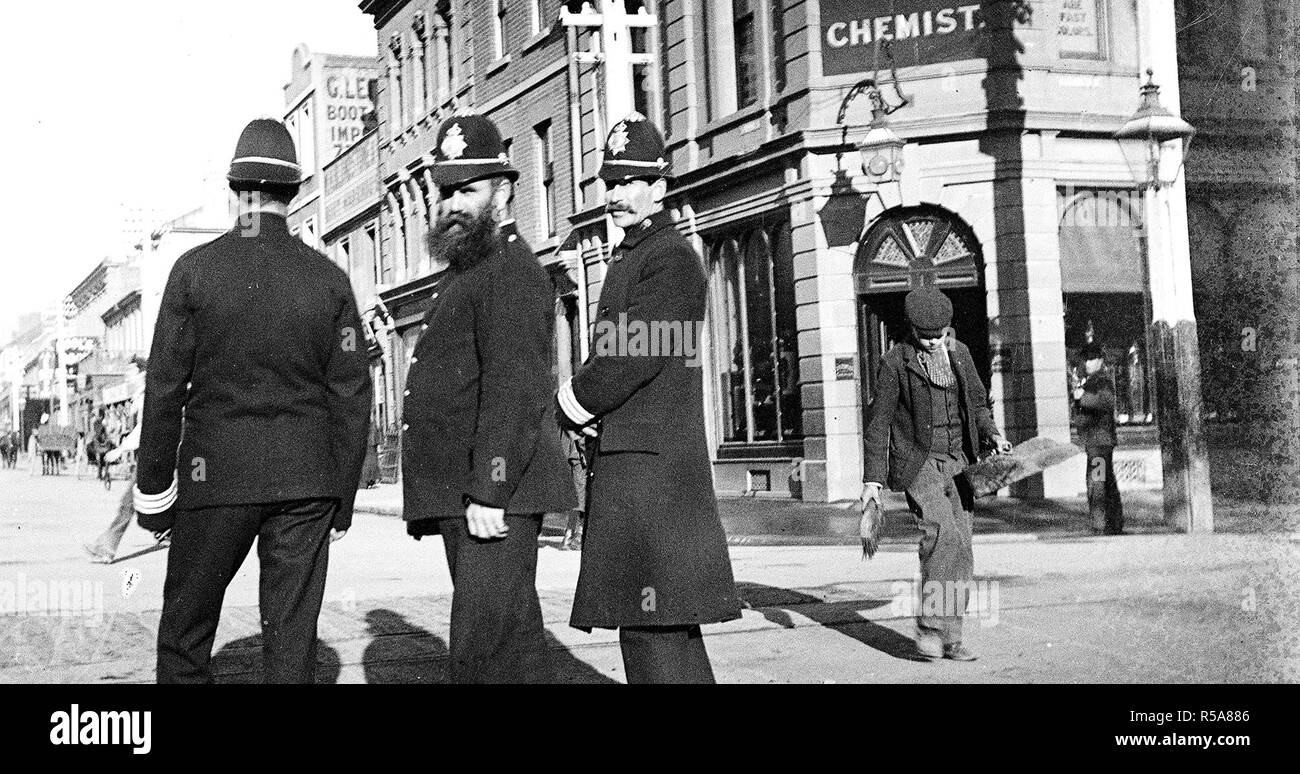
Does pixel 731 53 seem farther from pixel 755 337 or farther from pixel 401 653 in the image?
pixel 401 653

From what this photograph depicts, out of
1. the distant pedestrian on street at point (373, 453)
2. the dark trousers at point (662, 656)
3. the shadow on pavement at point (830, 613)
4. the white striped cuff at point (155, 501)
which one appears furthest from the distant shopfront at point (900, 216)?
the white striped cuff at point (155, 501)

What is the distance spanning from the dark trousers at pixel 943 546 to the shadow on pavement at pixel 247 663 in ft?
8.16

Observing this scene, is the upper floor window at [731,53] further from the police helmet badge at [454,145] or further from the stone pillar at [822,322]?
the police helmet badge at [454,145]

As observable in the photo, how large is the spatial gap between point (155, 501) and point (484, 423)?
99 cm

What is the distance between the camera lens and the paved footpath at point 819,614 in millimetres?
4984

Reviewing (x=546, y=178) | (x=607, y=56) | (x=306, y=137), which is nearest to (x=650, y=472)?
(x=607, y=56)

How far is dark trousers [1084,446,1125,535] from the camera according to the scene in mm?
9383

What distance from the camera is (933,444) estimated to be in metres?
5.48

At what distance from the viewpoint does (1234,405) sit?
9422 mm

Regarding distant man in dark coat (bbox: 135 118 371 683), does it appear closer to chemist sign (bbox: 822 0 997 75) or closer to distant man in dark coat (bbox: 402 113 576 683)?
distant man in dark coat (bbox: 402 113 576 683)

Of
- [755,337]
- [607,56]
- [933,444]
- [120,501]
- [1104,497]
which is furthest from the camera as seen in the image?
[755,337]

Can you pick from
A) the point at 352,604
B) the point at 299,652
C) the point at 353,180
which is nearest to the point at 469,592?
the point at 299,652

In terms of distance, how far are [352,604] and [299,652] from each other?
3.76 m
